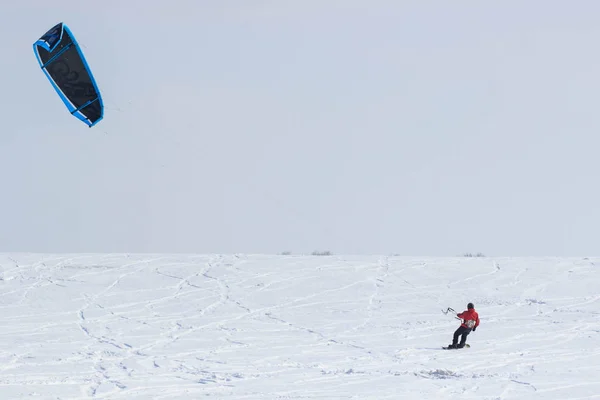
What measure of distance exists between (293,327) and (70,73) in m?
→ 5.93

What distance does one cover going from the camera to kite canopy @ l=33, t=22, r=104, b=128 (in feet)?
48.8

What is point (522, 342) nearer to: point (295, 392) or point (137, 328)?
point (295, 392)

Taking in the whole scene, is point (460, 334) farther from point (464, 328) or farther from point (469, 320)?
point (469, 320)

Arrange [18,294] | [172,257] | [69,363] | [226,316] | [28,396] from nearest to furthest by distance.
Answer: [28,396], [69,363], [226,316], [18,294], [172,257]

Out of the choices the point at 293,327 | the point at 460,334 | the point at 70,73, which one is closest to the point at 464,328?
the point at 460,334


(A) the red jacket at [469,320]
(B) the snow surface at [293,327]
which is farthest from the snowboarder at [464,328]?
(B) the snow surface at [293,327]

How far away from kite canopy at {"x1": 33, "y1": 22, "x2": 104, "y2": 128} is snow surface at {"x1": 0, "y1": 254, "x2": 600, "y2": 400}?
3.64 metres

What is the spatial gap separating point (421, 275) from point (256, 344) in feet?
24.3

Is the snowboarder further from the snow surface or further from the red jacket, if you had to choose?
the snow surface

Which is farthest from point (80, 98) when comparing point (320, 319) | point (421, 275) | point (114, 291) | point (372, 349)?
point (421, 275)

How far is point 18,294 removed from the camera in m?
16.9

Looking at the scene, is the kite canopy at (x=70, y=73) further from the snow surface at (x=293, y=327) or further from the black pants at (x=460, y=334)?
the black pants at (x=460, y=334)

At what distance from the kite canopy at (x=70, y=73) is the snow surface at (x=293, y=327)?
3645mm

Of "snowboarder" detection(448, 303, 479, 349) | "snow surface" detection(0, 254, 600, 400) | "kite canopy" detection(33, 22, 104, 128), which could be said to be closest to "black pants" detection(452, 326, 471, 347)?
"snowboarder" detection(448, 303, 479, 349)
